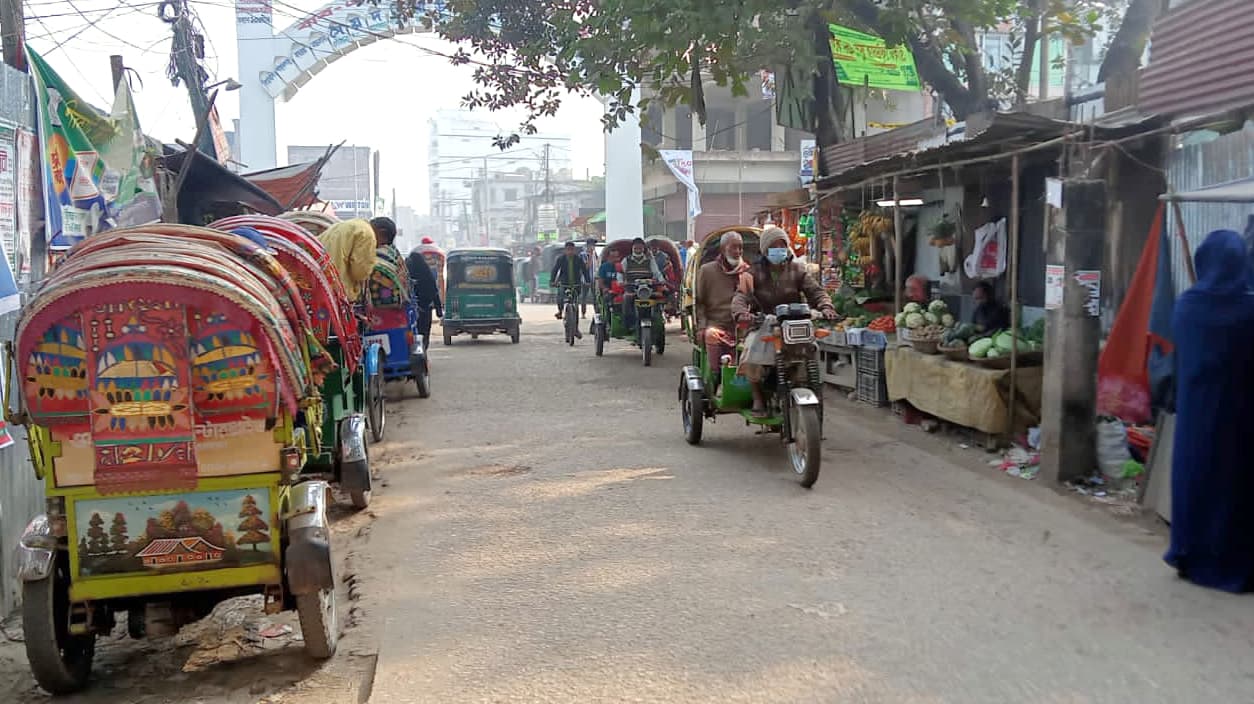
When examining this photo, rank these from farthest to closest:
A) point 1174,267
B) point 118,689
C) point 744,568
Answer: point 1174,267
point 744,568
point 118,689

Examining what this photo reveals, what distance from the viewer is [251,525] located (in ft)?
13.4

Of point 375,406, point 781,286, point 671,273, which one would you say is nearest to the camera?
point 781,286

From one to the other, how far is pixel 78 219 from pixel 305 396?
11.2 ft

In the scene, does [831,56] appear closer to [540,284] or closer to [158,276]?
[158,276]

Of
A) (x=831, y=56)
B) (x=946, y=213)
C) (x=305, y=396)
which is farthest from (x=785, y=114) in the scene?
(x=305, y=396)

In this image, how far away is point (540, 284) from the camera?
4025 cm

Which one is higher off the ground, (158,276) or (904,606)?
(158,276)

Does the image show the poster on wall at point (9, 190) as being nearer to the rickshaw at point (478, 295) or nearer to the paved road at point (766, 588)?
the paved road at point (766, 588)

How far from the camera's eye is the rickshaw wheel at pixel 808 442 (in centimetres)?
701

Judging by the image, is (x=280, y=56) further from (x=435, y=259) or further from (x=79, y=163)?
(x=79, y=163)

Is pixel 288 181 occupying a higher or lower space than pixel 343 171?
lower

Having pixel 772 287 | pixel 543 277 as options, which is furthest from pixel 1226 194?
pixel 543 277

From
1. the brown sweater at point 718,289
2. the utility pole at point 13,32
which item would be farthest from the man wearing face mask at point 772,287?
the utility pole at point 13,32

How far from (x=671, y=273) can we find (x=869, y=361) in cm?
608
